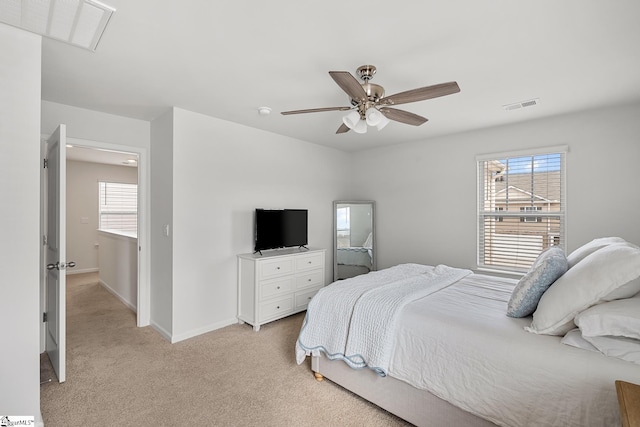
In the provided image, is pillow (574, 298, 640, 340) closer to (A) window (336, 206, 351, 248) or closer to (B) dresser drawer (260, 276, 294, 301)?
(B) dresser drawer (260, 276, 294, 301)

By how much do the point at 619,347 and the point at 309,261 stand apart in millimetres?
3046

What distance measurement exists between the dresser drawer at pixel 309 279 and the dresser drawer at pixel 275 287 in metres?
0.13

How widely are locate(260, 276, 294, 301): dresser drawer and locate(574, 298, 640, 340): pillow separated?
2799 mm

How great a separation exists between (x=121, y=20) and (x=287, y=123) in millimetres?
2101

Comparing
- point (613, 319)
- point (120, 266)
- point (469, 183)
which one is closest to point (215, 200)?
point (120, 266)

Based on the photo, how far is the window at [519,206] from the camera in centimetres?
353

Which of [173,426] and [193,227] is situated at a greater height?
[193,227]

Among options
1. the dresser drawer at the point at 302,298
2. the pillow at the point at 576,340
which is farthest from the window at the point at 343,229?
the pillow at the point at 576,340

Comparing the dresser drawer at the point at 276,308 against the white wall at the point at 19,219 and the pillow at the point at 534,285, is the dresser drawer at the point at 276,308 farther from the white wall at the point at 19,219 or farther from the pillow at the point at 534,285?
the pillow at the point at 534,285

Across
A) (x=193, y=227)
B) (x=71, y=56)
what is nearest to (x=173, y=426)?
(x=193, y=227)

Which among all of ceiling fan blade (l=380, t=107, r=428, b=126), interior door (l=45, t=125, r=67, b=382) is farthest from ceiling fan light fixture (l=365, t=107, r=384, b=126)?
interior door (l=45, t=125, r=67, b=382)

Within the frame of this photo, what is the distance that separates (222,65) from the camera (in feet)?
7.43

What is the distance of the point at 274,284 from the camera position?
142 inches

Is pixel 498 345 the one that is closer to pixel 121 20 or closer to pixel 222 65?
pixel 222 65
